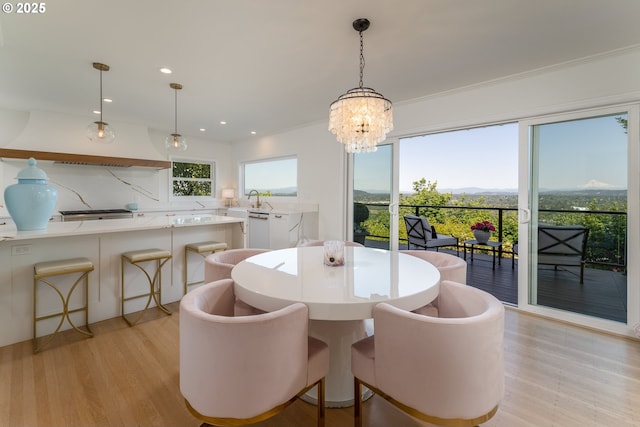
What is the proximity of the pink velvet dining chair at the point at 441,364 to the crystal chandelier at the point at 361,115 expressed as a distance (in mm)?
1324

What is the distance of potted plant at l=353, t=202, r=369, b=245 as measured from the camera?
14.8 feet

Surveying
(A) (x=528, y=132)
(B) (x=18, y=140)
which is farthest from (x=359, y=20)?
(B) (x=18, y=140)

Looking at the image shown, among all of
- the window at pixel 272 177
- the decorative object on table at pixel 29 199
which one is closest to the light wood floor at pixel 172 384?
the decorative object on table at pixel 29 199

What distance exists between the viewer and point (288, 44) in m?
2.38

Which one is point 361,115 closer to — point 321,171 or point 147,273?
point 147,273

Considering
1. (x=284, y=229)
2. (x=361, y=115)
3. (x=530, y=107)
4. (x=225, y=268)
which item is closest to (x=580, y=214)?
(x=530, y=107)

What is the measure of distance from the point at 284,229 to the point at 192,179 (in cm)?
282

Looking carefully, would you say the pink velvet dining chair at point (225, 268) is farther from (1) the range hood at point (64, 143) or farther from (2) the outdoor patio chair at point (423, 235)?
(1) the range hood at point (64, 143)

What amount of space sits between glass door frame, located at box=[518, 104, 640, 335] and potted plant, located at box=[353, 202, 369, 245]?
2044 mm

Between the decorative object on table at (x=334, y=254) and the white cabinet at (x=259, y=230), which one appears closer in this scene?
the decorative object on table at (x=334, y=254)

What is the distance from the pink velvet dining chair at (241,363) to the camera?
1081 millimetres

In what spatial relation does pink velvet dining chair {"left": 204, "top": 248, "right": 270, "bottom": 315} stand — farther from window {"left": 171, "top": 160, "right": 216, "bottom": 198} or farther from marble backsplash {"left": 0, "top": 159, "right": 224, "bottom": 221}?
window {"left": 171, "top": 160, "right": 216, "bottom": 198}

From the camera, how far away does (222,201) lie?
6.66 metres

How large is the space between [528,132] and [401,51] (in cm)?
161
